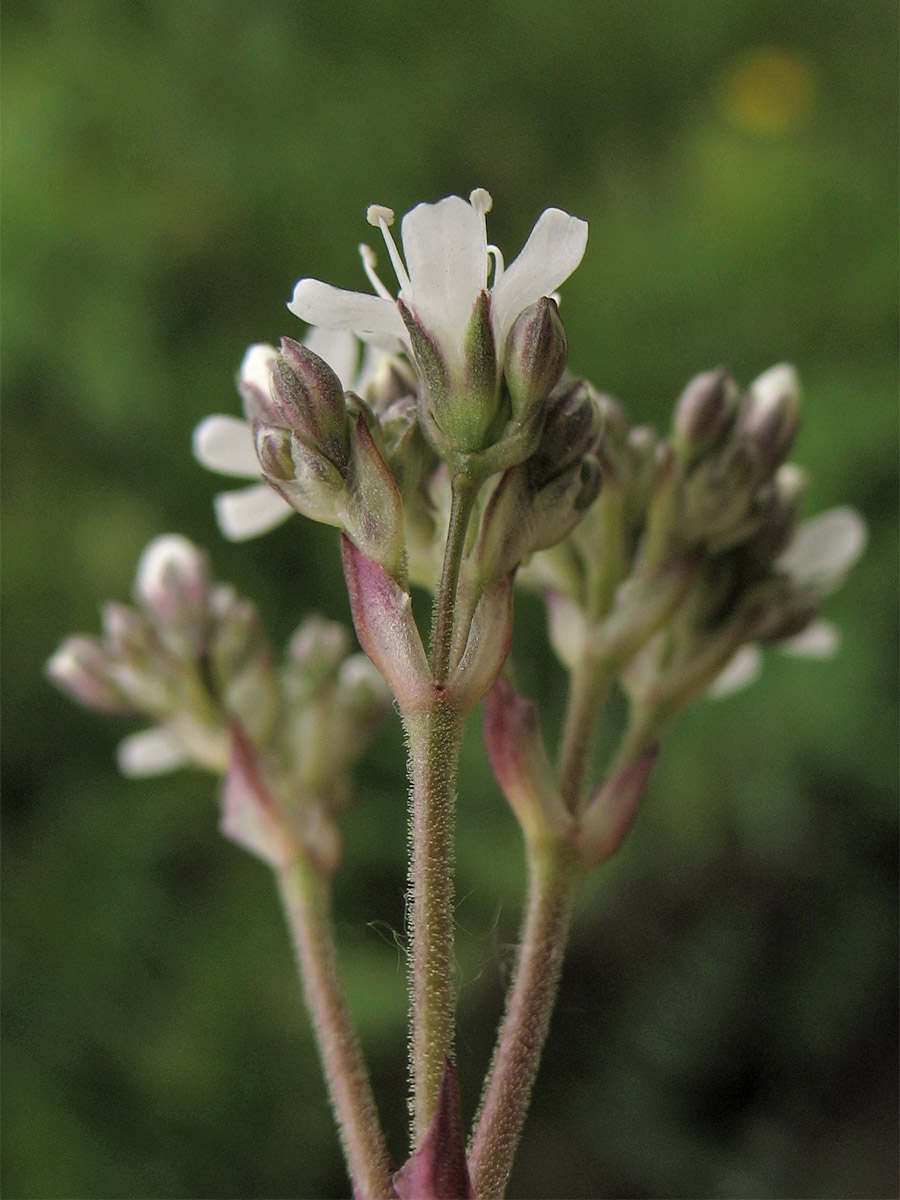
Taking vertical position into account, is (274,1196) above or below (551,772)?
below

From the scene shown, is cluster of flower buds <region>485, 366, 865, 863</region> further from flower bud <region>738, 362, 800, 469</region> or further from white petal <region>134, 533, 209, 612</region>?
white petal <region>134, 533, 209, 612</region>

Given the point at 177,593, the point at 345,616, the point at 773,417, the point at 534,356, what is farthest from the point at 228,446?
the point at 345,616

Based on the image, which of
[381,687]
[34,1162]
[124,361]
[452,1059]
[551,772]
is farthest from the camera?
[124,361]

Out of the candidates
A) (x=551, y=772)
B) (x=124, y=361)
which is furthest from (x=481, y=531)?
(x=124, y=361)

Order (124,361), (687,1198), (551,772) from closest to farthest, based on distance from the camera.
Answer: (551,772)
(124,361)
(687,1198)

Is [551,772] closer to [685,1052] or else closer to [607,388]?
[607,388]

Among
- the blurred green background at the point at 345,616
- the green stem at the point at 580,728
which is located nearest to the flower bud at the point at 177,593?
the green stem at the point at 580,728

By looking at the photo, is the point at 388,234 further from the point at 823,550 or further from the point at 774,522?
the point at 823,550
